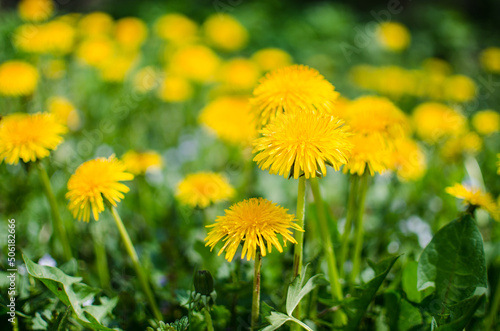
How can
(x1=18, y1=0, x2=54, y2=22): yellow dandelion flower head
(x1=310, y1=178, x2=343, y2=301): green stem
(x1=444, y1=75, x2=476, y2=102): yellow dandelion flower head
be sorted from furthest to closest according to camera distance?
1. (x1=444, y1=75, x2=476, y2=102): yellow dandelion flower head
2. (x1=18, y1=0, x2=54, y2=22): yellow dandelion flower head
3. (x1=310, y1=178, x2=343, y2=301): green stem

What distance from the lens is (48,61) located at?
3115mm

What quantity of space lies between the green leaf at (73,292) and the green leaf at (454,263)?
989 mm

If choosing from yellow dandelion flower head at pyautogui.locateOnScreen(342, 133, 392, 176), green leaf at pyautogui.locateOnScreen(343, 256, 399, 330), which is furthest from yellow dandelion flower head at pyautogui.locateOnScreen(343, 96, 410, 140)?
green leaf at pyautogui.locateOnScreen(343, 256, 399, 330)

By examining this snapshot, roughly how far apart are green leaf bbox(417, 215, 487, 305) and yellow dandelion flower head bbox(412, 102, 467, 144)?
46.1 inches

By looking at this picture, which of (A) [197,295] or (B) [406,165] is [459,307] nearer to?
(B) [406,165]

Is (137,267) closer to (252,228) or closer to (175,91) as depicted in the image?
(252,228)

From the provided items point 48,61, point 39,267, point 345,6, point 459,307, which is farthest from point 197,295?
point 345,6

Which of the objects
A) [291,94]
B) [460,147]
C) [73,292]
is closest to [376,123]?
[291,94]

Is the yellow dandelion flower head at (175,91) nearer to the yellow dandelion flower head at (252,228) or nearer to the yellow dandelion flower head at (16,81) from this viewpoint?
the yellow dandelion flower head at (16,81)

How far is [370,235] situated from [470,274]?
0.54m

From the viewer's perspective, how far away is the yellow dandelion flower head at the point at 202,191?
1.56 m

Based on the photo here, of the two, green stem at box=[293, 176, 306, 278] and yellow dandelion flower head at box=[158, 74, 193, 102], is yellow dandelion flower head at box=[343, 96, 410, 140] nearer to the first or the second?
green stem at box=[293, 176, 306, 278]

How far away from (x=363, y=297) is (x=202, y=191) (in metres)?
0.75

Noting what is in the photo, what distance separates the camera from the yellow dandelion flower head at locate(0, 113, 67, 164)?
46.9 inches
